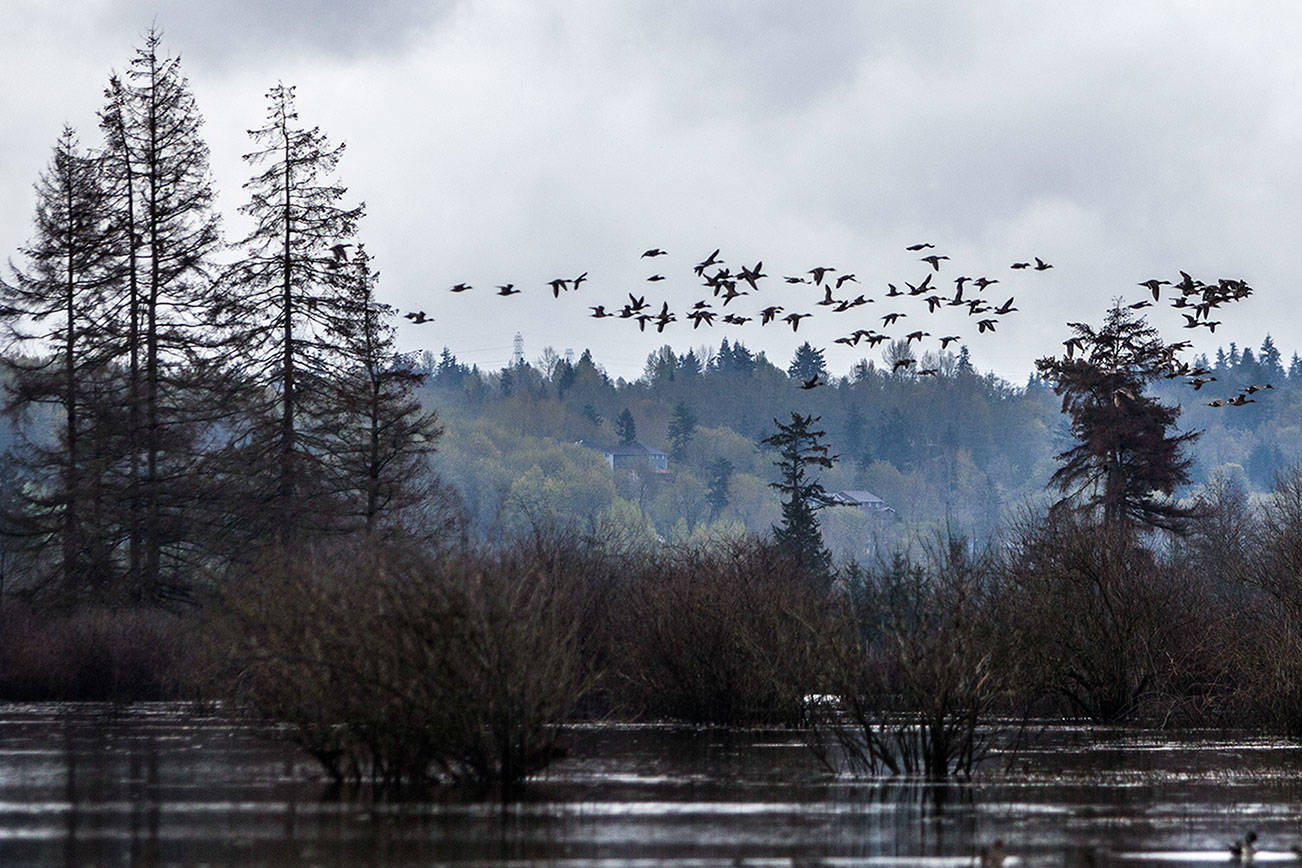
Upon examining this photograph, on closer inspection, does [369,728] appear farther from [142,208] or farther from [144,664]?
[142,208]

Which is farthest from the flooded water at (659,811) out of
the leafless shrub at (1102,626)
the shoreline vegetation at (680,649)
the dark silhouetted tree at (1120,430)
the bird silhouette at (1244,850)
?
the dark silhouetted tree at (1120,430)

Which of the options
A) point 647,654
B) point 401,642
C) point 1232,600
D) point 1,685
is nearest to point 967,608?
point 401,642

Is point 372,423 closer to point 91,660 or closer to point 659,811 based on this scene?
point 91,660

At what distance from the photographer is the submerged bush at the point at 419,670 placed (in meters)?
19.4

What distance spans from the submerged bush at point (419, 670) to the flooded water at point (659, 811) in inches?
25.1

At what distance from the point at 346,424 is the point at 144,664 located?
8566mm

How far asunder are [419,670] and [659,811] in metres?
3.08

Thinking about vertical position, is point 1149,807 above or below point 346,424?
below

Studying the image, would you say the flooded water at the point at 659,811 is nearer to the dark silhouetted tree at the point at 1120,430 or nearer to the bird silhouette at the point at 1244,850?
the bird silhouette at the point at 1244,850

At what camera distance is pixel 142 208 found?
48844mm

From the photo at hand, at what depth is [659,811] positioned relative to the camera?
19.3m

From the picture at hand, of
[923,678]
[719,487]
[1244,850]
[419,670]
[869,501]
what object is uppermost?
[719,487]

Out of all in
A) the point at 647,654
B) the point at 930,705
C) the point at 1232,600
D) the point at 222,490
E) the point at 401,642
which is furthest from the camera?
the point at 222,490

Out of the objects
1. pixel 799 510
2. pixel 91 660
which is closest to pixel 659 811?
pixel 91 660
